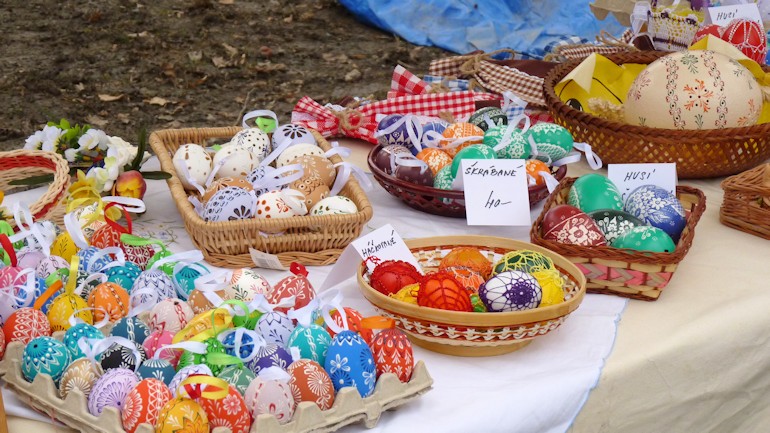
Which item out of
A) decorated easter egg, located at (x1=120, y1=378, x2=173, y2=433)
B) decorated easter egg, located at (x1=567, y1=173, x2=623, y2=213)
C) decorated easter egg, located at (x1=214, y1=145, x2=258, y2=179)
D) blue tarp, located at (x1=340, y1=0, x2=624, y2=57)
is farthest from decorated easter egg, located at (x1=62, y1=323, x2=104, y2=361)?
blue tarp, located at (x1=340, y1=0, x2=624, y2=57)

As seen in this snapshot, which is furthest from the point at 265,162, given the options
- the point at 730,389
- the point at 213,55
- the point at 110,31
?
the point at 110,31

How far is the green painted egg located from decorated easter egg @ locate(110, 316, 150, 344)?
90 centimetres

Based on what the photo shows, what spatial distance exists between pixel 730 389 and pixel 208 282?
0.83 m

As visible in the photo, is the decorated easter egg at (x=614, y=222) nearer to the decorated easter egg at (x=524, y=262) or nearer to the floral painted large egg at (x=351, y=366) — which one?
the decorated easter egg at (x=524, y=262)

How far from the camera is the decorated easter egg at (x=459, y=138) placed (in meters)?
1.77

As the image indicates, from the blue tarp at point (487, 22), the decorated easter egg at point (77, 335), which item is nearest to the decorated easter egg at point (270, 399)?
the decorated easter egg at point (77, 335)

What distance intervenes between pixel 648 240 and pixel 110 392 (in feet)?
2.72

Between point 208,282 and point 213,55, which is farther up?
point 208,282

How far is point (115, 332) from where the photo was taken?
1.11m

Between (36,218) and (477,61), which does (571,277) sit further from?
(477,61)

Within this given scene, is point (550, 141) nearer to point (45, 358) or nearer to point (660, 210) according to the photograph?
point (660, 210)

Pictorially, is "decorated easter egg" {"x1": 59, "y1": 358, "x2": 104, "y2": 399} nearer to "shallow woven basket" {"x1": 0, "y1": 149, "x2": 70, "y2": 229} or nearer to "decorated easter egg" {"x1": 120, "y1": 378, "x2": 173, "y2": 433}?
"decorated easter egg" {"x1": 120, "y1": 378, "x2": 173, "y2": 433}

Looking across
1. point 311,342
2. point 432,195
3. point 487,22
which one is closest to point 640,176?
point 432,195

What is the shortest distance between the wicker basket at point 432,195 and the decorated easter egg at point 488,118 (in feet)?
0.63
